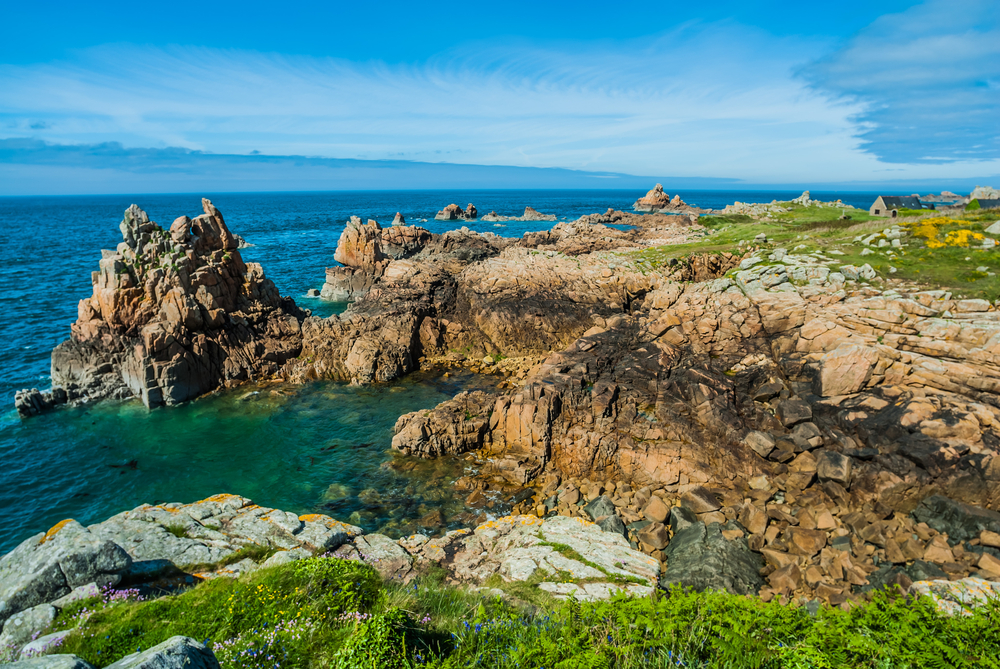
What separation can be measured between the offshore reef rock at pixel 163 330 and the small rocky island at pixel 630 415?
137 mm

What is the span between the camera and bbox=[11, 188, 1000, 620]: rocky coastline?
14.3m

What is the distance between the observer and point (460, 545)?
15023mm

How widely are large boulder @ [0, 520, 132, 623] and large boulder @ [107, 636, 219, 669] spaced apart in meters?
4.80

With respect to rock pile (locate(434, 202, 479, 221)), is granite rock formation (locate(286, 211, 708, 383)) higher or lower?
lower

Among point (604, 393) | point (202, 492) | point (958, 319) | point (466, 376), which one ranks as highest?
point (958, 319)

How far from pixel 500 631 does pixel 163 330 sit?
2749 centimetres

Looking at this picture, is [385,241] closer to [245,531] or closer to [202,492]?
[202,492]

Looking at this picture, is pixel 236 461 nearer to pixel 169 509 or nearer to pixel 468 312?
pixel 169 509

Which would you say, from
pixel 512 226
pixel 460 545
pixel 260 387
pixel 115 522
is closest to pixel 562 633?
pixel 460 545

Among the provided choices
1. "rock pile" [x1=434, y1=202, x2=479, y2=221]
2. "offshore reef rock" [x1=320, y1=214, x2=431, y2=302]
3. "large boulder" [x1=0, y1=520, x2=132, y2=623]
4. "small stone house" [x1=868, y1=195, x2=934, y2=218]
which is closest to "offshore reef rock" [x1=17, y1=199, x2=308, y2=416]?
"offshore reef rock" [x1=320, y1=214, x2=431, y2=302]

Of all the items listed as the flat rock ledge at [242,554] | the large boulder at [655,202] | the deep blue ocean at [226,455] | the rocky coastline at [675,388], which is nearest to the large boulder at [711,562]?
the rocky coastline at [675,388]

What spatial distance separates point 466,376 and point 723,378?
1539cm

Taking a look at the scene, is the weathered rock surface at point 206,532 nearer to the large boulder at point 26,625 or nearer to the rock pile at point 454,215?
the large boulder at point 26,625

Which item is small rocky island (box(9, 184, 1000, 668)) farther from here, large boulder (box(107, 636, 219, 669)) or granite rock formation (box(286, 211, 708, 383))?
large boulder (box(107, 636, 219, 669))
